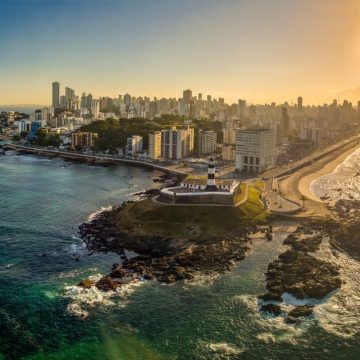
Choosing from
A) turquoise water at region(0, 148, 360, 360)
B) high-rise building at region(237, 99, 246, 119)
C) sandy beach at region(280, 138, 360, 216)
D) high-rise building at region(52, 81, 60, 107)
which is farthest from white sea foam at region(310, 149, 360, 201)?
high-rise building at region(52, 81, 60, 107)

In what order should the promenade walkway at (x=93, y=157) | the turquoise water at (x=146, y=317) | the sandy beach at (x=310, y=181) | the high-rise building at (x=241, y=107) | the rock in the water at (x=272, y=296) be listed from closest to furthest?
1. the turquoise water at (x=146, y=317)
2. the rock in the water at (x=272, y=296)
3. the sandy beach at (x=310, y=181)
4. the promenade walkway at (x=93, y=157)
5. the high-rise building at (x=241, y=107)

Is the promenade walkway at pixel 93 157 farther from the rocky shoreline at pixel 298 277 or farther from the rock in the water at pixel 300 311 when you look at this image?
the rock in the water at pixel 300 311

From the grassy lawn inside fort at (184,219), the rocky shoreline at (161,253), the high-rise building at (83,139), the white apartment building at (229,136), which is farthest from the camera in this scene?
the white apartment building at (229,136)

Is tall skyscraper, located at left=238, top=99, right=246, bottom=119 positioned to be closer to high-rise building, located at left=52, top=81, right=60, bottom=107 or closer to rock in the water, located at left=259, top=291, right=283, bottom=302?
high-rise building, located at left=52, top=81, right=60, bottom=107

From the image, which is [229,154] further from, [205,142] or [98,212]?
[98,212]

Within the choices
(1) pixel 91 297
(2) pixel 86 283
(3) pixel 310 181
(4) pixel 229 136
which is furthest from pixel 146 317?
(4) pixel 229 136

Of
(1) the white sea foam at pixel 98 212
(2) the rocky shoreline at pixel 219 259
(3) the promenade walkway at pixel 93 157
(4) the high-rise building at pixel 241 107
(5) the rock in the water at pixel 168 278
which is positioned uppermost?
(4) the high-rise building at pixel 241 107

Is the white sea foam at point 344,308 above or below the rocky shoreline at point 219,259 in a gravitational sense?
below

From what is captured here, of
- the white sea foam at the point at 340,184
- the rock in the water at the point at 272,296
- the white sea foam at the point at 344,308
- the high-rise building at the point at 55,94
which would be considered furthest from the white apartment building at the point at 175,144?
the high-rise building at the point at 55,94

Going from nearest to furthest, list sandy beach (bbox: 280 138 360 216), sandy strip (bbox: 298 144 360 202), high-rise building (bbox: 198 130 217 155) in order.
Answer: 1. sandy beach (bbox: 280 138 360 216)
2. sandy strip (bbox: 298 144 360 202)
3. high-rise building (bbox: 198 130 217 155)
